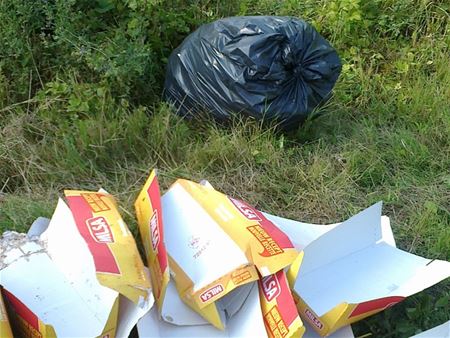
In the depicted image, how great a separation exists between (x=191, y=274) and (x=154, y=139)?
0.86 m

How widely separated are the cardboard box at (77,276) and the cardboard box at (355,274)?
47cm

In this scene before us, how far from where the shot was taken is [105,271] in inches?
61.7

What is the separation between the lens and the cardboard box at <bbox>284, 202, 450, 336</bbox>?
175cm

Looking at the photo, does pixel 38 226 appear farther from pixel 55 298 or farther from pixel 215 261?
pixel 215 261

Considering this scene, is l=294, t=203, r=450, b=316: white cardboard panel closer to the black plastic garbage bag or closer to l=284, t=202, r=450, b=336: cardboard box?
l=284, t=202, r=450, b=336: cardboard box

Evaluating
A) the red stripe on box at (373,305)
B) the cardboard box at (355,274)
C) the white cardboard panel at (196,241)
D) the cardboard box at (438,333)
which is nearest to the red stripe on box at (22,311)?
the white cardboard panel at (196,241)

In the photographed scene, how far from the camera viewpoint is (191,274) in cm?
176

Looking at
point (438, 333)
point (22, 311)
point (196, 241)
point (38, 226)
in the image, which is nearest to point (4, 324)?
point (22, 311)

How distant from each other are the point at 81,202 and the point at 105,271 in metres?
0.33

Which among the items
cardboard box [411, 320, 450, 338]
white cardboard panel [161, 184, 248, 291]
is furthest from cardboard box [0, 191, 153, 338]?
cardboard box [411, 320, 450, 338]

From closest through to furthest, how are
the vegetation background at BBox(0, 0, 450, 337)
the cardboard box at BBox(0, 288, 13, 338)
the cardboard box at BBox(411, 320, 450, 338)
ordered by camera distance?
the cardboard box at BBox(0, 288, 13, 338) < the cardboard box at BBox(411, 320, 450, 338) < the vegetation background at BBox(0, 0, 450, 337)

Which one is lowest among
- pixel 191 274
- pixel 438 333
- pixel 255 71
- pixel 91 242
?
pixel 438 333

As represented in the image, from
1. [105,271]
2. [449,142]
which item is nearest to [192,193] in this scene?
[105,271]

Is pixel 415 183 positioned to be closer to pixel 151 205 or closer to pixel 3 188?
pixel 151 205
